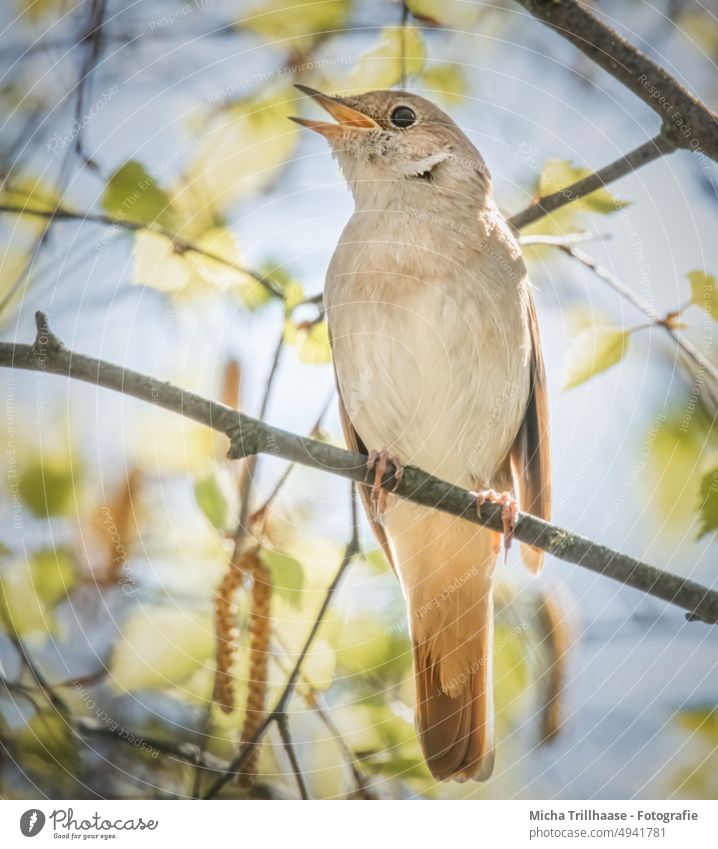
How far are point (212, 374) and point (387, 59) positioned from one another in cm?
69

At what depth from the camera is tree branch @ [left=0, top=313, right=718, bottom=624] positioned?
149cm

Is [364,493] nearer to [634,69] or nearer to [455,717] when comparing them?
[455,717]

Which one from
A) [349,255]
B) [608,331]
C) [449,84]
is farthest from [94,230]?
[608,331]

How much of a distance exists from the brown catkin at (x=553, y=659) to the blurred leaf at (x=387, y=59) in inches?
42.0

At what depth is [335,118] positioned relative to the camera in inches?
65.8

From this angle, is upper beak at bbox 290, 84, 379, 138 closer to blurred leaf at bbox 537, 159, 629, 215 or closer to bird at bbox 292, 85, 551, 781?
bird at bbox 292, 85, 551, 781

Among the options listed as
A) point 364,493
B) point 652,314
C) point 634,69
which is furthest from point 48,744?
point 634,69

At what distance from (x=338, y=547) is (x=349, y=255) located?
0.56 metres

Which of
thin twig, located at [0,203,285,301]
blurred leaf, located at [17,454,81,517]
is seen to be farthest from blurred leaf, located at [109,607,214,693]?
thin twig, located at [0,203,285,301]

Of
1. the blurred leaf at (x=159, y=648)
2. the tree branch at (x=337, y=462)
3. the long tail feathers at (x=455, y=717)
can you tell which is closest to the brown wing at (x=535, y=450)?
the tree branch at (x=337, y=462)

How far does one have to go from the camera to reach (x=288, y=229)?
1680 millimetres

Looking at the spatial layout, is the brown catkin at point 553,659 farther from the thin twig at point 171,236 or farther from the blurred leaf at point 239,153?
the blurred leaf at point 239,153

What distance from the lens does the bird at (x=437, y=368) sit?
168 cm

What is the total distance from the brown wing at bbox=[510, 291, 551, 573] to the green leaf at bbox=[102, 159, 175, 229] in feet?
2.42
